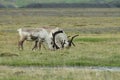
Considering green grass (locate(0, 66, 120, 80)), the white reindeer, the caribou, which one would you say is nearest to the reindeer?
the caribou

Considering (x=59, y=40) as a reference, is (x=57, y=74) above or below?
above

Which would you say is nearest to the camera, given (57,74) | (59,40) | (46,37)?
(57,74)

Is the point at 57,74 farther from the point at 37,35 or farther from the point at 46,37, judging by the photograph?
the point at 46,37

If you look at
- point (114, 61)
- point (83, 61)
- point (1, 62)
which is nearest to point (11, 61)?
point (1, 62)

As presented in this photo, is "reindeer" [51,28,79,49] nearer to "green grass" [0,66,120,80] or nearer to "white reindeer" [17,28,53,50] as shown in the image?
"white reindeer" [17,28,53,50]

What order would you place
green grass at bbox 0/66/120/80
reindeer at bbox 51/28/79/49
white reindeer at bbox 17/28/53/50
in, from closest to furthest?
green grass at bbox 0/66/120/80, white reindeer at bbox 17/28/53/50, reindeer at bbox 51/28/79/49

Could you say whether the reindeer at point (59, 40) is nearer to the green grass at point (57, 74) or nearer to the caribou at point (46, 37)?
the caribou at point (46, 37)

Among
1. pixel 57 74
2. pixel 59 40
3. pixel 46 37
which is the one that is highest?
pixel 57 74

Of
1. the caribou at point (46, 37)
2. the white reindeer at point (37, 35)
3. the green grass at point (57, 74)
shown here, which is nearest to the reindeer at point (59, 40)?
the caribou at point (46, 37)

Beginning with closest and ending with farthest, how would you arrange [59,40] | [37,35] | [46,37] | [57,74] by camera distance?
1. [57,74]
2. [37,35]
3. [46,37]
4. [59,40]

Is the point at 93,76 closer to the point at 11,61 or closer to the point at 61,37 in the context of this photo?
the point at 11,61

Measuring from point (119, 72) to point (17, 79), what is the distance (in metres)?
5.10

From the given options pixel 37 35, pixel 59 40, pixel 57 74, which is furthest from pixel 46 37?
pixel 57 74

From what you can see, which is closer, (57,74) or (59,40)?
(57,74)
